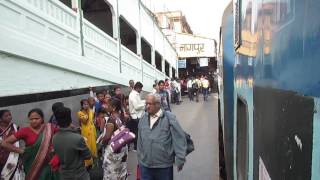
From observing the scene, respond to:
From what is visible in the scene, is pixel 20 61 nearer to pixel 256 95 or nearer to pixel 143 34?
pixel 256 95

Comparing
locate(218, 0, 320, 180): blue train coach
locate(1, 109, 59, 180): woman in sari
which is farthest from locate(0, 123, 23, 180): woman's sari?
locate(218, 0, 320, 180): blue train coach

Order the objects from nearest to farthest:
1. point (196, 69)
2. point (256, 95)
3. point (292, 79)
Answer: point (292, 79) → point (256, 95) → point (196, 69)

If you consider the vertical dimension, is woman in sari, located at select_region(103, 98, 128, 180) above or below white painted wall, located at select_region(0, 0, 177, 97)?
below

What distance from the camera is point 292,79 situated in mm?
1117

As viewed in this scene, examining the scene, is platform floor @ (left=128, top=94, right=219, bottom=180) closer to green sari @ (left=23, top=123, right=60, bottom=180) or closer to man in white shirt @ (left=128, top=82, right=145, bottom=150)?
man in white shirt @ (left=128, top=82, right=145, bottom=150)

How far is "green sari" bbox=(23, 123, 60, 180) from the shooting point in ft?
15.4

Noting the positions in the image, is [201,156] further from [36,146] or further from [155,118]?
[36,146]

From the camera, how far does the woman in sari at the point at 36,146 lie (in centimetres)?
470

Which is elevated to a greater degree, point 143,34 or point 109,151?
point 143,34

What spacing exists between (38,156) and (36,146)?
109 mm

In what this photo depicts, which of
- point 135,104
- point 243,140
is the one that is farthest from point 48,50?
point 243,140

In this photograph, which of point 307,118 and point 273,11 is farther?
point 273,11

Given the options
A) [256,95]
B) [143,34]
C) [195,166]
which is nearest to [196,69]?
[143,34]

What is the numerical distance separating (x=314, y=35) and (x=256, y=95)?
0.92m
